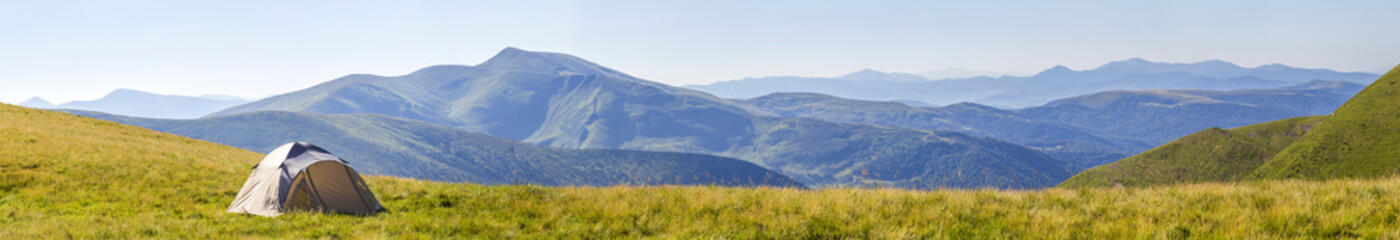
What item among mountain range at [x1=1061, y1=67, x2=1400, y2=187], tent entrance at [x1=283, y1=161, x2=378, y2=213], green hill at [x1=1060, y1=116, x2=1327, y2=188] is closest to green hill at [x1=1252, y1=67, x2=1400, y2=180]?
mountain range at [x1=1061, y1=67, x2=1400, y2=187]

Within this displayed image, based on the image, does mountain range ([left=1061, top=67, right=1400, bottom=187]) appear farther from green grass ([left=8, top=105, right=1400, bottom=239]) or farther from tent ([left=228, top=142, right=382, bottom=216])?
tent ([left=228, top=142, right=382, bottom=216])

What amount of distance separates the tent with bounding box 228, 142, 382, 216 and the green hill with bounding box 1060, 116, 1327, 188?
160 metres

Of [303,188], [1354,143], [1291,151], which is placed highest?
[303,188]

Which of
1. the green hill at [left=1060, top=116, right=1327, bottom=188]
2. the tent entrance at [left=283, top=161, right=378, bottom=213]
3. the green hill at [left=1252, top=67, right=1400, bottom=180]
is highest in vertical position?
the tent entrance at [left=283, top=161, right=378, bottom=213]

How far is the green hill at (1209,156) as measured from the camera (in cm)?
15162

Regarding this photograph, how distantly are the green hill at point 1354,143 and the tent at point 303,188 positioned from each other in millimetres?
128121

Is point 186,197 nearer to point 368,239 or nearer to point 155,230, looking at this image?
point 155,230

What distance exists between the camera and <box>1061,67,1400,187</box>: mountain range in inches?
4333

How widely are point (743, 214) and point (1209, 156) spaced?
649 ft

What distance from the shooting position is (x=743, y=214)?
1241 cm

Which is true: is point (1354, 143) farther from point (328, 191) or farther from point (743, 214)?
point (328, 191)

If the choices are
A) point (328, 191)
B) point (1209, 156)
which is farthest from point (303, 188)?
point (1209, 156)

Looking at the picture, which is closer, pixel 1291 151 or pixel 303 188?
pixel 303 188

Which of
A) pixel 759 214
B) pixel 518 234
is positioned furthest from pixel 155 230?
pixel 759 214
